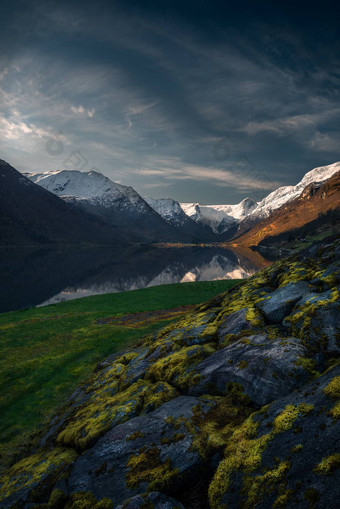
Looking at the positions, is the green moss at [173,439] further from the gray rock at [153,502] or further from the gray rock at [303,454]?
the gray rock at [303,454]

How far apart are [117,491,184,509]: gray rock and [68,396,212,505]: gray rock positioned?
50 cm

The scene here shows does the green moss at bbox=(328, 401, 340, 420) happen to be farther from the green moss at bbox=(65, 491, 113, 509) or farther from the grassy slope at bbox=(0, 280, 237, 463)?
the grassy slope at bbox=(0, 280, 237, 463)

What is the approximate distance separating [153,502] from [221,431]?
109 inches

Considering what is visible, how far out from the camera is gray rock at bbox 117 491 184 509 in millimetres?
6211

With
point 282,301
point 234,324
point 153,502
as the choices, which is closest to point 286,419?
point 153,502

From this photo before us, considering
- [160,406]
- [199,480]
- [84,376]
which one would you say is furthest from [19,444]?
[199,480]

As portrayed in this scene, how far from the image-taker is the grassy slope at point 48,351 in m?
18.1

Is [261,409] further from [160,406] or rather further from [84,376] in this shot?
[84,376]

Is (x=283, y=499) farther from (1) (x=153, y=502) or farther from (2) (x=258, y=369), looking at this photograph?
(2) (x=258, y=369)

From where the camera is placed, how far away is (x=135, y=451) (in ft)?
26.8

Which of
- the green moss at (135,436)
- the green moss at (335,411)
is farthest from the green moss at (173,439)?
the green moss at (335,411)

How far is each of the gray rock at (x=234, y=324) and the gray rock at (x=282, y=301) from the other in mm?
1101

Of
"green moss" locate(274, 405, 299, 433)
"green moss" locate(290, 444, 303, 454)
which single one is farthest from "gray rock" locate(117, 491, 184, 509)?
"green moss" locate(274, 405, 299, 433)

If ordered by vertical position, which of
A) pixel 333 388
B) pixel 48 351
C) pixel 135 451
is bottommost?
pixel 48 351
